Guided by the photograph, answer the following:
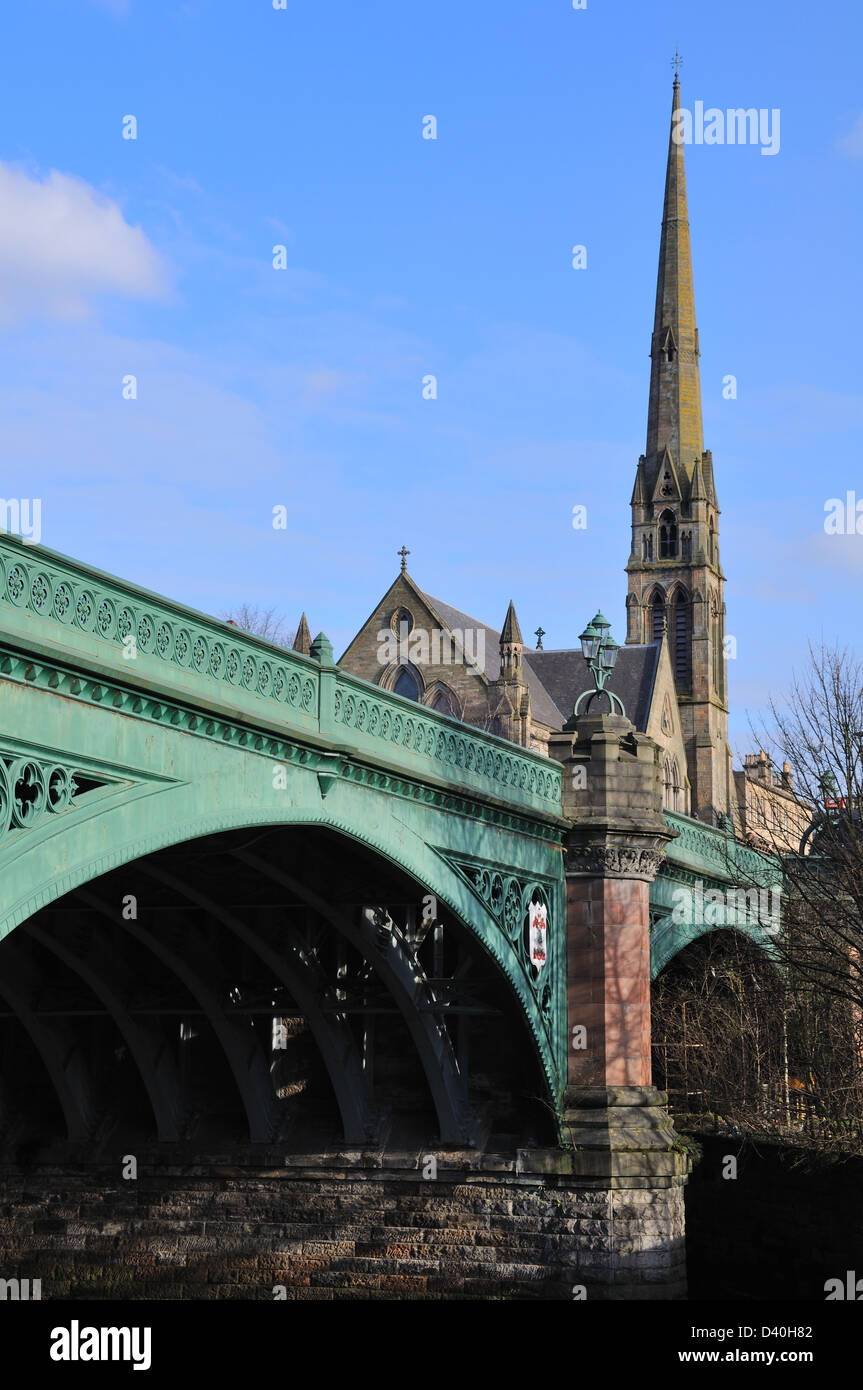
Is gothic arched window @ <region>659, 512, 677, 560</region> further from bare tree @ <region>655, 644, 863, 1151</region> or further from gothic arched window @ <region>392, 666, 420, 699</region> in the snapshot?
bare tree @ <region>655, 644, 863, 1151</region>

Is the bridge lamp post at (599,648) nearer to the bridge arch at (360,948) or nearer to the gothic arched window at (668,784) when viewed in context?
the bridge arch at (360,948)

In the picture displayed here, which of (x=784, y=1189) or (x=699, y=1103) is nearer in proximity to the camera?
(x=784, y=1189)

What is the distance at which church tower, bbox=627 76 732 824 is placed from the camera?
83.5 meters

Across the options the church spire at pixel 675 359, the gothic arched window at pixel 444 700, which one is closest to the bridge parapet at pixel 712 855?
the gothic arched window at pixel 444 700

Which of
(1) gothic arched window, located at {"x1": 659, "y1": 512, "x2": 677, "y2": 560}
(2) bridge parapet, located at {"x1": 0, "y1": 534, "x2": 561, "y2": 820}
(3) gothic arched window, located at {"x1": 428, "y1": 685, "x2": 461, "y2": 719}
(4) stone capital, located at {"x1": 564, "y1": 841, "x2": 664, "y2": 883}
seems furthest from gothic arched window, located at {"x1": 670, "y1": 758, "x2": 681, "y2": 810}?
(2) bridge parapet, located at {"x1": 0, "y1": 534, "x2": 561, "y2": 820}

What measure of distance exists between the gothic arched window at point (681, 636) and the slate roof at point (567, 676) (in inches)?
234

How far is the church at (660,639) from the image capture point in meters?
65.3

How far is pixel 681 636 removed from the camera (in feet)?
285

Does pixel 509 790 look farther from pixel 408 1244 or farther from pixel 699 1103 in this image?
pixel 699 1103

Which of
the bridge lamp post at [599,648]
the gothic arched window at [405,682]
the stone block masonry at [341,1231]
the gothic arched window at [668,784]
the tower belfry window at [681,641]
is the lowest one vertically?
the stone block masonry at [341,1231]

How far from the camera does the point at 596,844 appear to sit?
26.0m

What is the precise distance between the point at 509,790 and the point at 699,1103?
13865mm

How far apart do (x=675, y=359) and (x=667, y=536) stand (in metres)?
9.14

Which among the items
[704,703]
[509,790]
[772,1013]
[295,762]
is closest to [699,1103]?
[772,1013]
